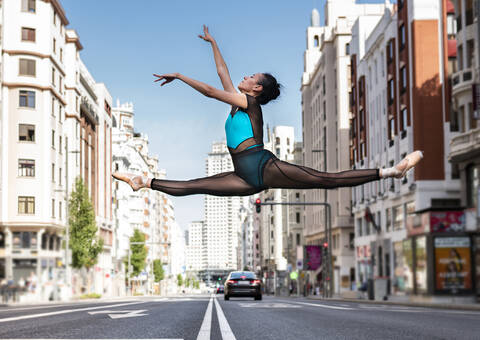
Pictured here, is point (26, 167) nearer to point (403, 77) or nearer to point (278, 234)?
point (403, 77)

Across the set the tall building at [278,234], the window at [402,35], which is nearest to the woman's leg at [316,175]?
the window at [402,35]

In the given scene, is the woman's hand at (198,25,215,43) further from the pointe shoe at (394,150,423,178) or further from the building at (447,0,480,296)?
the building at (447,0,480,296)

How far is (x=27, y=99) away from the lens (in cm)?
7244

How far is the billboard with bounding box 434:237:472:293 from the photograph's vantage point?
45875 millimetres

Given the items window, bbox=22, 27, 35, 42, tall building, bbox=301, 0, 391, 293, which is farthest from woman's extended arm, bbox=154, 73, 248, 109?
tall building, bbox=301, 0, 391, 293

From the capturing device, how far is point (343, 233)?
Answer: 91.6 metres

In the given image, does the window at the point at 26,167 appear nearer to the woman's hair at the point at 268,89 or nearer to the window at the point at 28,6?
the window at the point at 28,6

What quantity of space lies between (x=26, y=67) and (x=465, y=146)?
44.6m

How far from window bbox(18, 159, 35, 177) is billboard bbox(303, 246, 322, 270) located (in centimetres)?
3203

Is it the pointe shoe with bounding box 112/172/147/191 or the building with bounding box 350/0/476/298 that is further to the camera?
the building with bounding box 350/0/476/298

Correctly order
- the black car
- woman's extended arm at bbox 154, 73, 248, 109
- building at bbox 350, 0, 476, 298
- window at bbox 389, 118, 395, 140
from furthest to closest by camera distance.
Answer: window at bbox 389, 118, 395, 140 < building at bbox 350, 0, 476, 298 < the black car < woman's extended arm at bbox 154, 73, 248, 109

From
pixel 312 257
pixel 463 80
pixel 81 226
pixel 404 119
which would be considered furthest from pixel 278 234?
pixel 463 80

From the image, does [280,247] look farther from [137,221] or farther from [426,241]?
[426,241]

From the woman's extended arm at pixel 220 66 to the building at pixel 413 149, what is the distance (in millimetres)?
43322
